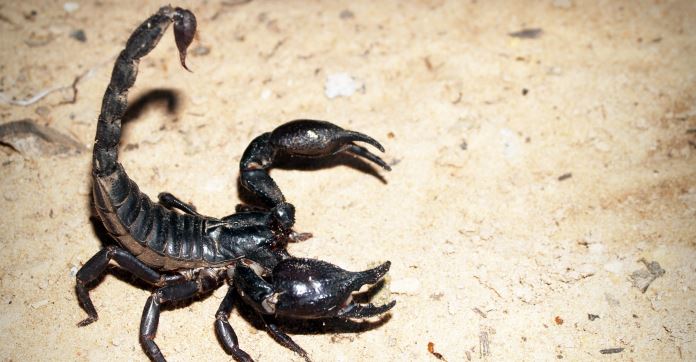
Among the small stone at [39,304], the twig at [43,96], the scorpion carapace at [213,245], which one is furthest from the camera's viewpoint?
the twig at [43,96]

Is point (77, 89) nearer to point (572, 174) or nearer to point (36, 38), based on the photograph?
point (36, 38)

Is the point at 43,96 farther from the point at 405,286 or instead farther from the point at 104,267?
the point at 405,286

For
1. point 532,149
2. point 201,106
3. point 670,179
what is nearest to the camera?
point 670,179

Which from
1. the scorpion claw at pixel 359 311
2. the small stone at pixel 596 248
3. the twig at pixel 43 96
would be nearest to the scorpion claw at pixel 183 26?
the scorpion claw at pixel 359 311

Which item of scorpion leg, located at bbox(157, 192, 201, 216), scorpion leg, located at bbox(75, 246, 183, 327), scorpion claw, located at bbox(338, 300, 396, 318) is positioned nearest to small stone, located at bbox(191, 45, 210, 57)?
scorpion leg, located at bbox(157, 192, 201, 216)

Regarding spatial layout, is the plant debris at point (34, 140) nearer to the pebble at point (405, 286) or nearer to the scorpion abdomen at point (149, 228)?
the scorpion abdomen at point (149, 228)

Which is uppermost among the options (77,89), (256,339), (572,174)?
(77,89)

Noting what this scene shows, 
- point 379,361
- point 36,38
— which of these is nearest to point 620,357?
point 379,361

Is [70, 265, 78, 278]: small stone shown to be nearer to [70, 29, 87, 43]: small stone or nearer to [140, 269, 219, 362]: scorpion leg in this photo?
[140, 269, 219, 362]: scorpion leg
